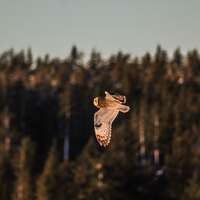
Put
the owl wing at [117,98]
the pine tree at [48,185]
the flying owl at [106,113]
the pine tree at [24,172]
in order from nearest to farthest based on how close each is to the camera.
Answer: the owl wing at [117,98] < the flying owl at [106,113] < the pine tree at [48,185] < the pine tree at [24,172]

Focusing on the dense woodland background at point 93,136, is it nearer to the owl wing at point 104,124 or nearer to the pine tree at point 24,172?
the pine tree at point 24,172

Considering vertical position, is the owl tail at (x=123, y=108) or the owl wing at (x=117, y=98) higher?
the owl wing at (x=117, y=98)

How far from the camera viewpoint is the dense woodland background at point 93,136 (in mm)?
64188

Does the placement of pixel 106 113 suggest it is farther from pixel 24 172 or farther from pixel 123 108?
pixel 24 172

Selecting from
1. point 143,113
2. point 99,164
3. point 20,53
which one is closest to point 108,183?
point 99,164

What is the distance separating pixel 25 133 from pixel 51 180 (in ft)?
95.9

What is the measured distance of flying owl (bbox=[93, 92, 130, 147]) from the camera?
11941 mm

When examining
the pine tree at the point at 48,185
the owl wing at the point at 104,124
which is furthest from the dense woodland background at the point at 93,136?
the owl wing at the point at 104,124

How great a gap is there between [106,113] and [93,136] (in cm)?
6711

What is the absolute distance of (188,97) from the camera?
306ft

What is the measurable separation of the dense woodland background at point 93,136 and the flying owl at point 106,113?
28.9 metres

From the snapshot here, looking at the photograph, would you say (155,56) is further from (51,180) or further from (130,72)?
(51,180)

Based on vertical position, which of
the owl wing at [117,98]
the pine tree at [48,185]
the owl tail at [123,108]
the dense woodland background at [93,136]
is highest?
the dense woodland background at [93,136]

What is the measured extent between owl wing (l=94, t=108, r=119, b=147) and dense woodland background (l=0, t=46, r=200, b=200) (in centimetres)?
2884
